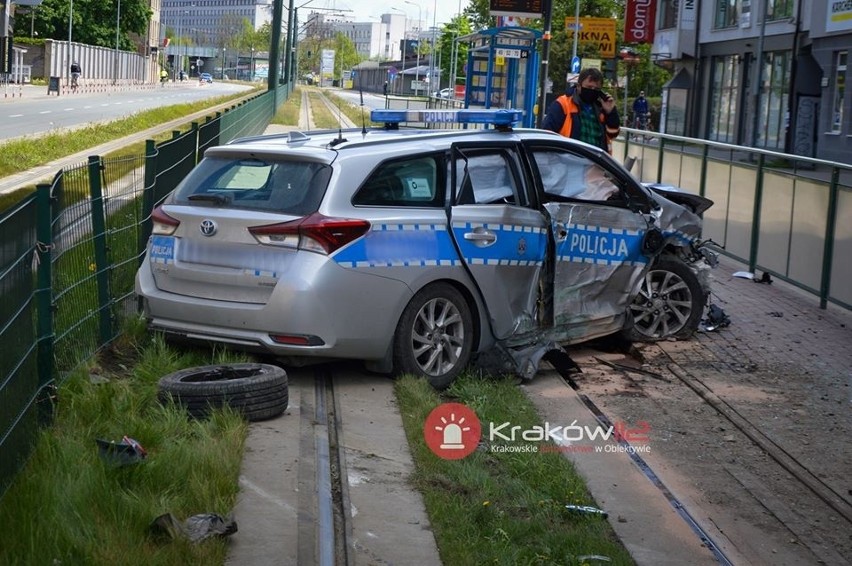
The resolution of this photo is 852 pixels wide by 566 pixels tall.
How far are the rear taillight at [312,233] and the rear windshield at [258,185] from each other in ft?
0.39

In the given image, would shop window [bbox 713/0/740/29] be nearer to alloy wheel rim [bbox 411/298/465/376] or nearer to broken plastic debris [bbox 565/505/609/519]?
alloy wheel rim [bbox 411/298/465/376]

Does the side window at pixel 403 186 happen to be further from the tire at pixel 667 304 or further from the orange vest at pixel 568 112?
the orange vest at pixel 568 112

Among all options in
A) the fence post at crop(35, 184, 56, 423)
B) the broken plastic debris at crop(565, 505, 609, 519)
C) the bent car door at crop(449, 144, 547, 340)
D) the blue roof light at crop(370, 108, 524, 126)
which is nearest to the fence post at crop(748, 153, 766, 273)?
the blue roof light at crop(370, 108, 524, 126)

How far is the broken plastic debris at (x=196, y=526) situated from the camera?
4875 millimetres

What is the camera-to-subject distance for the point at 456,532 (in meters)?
5.33

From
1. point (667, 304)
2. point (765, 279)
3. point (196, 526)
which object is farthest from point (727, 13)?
point (196, 526)

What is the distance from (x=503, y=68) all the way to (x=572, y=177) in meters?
24.9

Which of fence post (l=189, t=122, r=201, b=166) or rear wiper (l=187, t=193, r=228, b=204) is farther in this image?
fence post (l=189, t=122, r=201, b=166)

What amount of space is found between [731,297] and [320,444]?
7.17m

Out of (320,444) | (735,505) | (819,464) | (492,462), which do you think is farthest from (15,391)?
(819,464)

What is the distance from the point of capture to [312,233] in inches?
297

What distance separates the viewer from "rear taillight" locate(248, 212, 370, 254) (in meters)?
7.54

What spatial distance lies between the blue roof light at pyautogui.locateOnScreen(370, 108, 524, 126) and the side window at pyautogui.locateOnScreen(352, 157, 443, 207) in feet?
2.66

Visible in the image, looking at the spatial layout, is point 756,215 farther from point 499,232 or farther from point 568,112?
point 499,232
